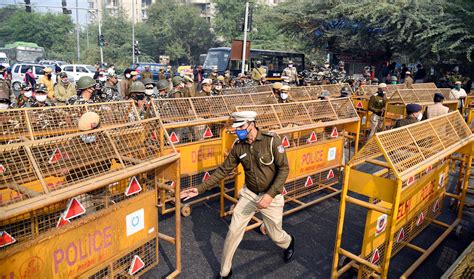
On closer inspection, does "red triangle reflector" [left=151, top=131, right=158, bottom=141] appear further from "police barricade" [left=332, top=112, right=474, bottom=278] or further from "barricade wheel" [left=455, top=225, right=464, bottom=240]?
"barricade wheel" [left=455, top=225, right=464, bottom=240]

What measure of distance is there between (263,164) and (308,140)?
87.1 inches

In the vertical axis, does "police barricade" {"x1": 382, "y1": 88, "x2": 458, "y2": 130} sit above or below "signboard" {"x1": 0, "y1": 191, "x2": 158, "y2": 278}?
above

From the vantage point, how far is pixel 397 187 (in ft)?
9.81

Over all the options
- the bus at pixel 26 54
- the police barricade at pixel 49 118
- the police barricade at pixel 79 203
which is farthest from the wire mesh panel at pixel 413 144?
the bus at pixel 26 54

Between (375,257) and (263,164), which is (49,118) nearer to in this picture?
(263,164)

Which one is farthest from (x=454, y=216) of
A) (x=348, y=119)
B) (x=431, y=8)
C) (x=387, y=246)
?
(x=431, y=8)

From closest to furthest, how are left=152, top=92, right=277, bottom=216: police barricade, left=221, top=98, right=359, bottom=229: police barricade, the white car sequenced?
1. left=221, top=98, right=359, bottom=229: police barricade
2. left=152, top=92, right=277, bottom=216: police barricade
3. the white car

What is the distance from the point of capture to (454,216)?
5754 millimetres

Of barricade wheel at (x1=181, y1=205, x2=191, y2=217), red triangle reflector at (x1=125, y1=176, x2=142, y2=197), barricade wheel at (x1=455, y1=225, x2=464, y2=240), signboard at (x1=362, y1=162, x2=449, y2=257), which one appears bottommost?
barricade wheel at (x1=181, y1=205, x2=191, y2=217)

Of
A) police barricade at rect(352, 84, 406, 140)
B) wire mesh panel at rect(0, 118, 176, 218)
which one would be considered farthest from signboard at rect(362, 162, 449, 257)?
police barricade at rect(352, 84, 406, 140)

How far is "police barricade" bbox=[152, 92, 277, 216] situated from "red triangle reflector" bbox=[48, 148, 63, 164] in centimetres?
241

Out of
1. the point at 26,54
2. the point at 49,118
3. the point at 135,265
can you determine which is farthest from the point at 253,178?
the point at 26,54

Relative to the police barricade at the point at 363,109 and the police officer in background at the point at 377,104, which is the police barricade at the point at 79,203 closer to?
the police officer in background at the point at 377,104

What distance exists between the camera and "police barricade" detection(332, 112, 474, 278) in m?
3.16
